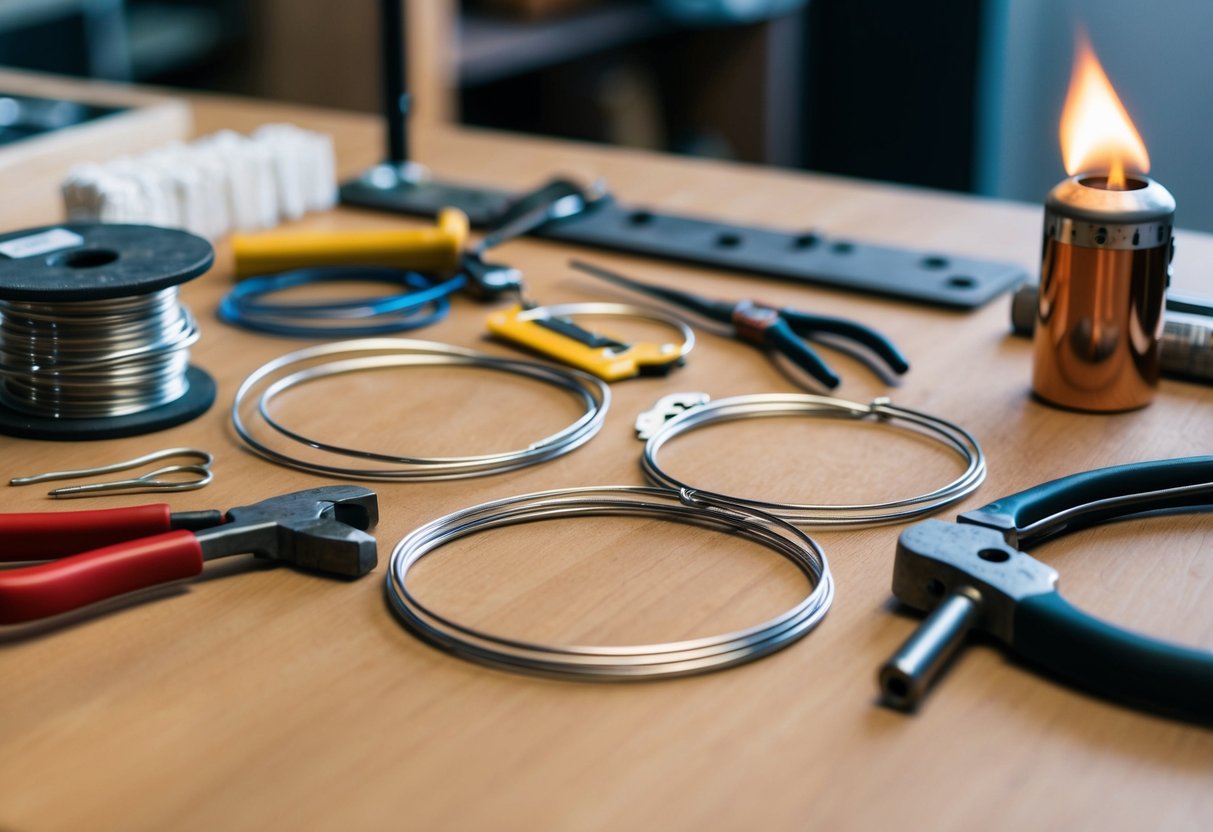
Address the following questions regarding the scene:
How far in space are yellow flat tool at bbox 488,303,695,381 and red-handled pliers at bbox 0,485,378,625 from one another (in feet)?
0.94

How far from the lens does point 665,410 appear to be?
937 mm

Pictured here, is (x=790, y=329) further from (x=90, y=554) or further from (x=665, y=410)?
(x=90, y=554)

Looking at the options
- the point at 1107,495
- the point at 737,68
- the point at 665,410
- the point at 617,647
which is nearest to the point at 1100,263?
the point at 1107,495

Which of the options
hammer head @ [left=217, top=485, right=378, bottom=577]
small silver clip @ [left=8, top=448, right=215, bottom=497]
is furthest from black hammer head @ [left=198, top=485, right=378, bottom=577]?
small silver clip @ [left=8, top=448, right=215, bottom=497]

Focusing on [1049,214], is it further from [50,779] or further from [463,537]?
[50,779]

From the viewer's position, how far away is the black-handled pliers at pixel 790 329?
986 mm

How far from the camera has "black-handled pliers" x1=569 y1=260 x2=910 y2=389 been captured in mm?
986

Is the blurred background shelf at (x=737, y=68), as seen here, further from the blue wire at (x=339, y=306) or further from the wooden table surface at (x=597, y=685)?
the wooden table surface at (x=597, y=685)

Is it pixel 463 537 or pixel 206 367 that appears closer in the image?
pixel 463 537

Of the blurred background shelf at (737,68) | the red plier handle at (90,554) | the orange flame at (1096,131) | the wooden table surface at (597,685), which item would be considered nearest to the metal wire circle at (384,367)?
the wooden table surface at (597,685)

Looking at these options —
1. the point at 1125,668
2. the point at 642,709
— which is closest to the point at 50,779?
the point at 642,709

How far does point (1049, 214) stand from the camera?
900 mm

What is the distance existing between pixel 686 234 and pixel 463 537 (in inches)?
23.4

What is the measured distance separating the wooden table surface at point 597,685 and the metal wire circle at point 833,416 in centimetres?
1
